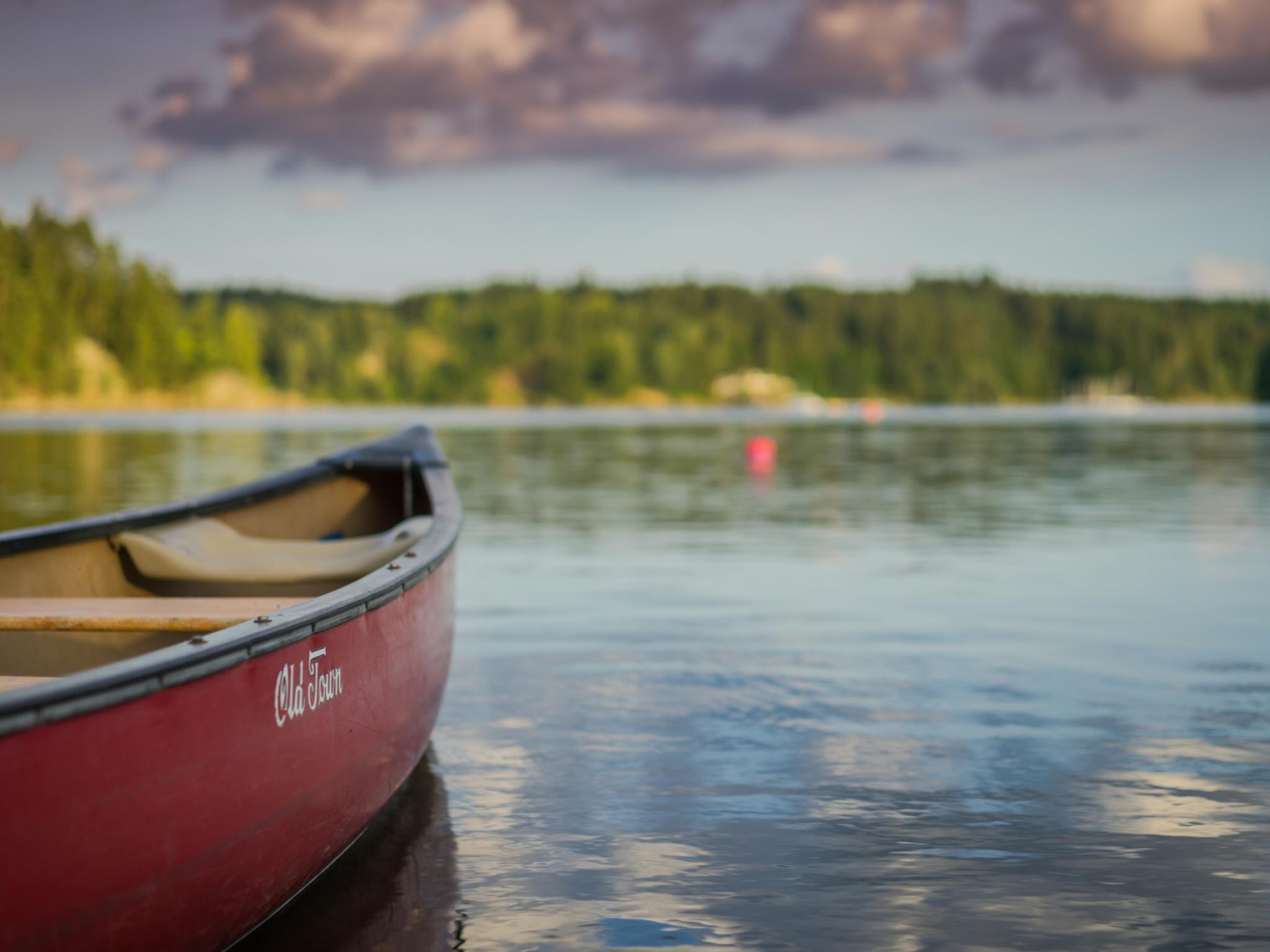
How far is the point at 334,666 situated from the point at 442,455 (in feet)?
25.7

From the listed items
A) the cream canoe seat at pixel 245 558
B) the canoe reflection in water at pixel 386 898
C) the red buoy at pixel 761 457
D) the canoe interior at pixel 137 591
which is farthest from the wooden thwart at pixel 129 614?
the red buoy at pixel 761 457

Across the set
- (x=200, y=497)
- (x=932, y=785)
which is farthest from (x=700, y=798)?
(x=200, y=497)

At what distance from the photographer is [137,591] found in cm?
991

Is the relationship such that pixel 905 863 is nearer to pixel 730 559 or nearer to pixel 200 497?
pixel 200 497

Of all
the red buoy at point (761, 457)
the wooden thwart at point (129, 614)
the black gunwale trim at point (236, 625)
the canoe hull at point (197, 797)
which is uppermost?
the black gunwale trim at point (236, 625)

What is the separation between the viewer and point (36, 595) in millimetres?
8875

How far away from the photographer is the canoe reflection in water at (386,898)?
6238mm

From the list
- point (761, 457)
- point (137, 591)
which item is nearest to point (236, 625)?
point (137, 591)

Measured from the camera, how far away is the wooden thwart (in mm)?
6879

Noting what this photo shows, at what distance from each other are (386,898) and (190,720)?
85.6 inches

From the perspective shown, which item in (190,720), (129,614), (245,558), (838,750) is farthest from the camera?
(245,558)

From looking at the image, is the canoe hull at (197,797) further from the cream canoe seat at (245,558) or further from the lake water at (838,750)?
the cream canoe seat at (245,558)

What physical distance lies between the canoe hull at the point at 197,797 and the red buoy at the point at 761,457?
3739cm

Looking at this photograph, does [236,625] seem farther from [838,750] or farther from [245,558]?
[245,558]
